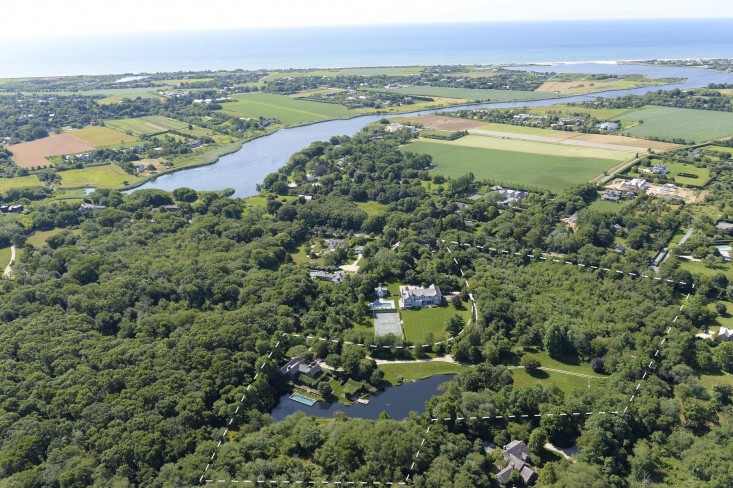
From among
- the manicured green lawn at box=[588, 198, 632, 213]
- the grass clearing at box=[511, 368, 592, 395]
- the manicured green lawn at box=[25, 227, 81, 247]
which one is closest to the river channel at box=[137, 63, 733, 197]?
the manicured green lawn at box=[25, 227, 81, 247]

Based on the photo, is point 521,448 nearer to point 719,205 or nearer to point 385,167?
point 719,205

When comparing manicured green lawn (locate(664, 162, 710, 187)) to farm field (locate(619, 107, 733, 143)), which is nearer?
manicured green lawn (locate(664, 162, 710, 187))

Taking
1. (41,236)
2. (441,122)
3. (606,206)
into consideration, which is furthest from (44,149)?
(606,206)

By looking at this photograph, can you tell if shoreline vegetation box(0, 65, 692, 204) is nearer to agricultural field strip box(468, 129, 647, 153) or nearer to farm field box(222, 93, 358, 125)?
farm field box(222, 93, 358, 125)

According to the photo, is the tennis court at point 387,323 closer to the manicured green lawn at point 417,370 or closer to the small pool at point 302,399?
the manicured green lawn at point 417,370

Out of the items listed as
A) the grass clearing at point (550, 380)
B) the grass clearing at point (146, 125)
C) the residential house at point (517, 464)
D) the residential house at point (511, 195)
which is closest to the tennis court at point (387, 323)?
the grass clearing at point (550, 380)

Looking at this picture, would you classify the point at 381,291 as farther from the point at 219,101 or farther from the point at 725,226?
the point at 219,101

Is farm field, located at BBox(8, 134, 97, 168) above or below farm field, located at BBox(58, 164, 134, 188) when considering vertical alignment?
above

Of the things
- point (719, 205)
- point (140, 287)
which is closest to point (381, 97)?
point (719, 205)
